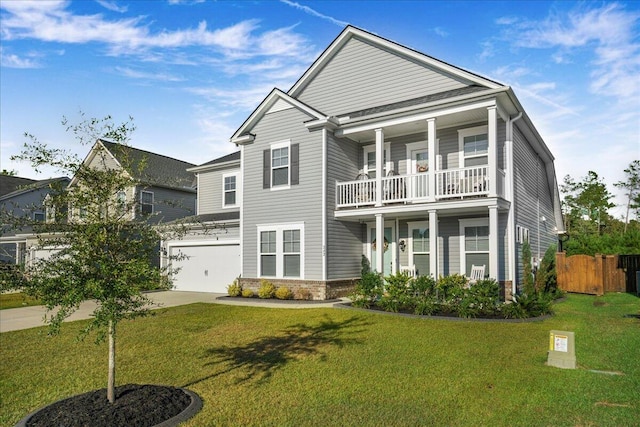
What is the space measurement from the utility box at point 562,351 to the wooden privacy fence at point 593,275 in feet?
42.3

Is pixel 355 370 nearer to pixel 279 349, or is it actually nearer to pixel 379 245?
pixel 279 349

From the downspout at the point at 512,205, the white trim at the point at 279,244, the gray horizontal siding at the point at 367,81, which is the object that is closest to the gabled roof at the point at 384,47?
the gray horizontal siding at the point at 367,81

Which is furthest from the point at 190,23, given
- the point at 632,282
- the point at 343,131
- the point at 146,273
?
the point at 632,282

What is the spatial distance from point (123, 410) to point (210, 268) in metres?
14.8

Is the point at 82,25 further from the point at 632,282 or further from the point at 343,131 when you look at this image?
the point at 632,282

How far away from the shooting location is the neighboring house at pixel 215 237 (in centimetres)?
1872

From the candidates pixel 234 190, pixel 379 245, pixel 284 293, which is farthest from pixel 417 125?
pixel 234 190

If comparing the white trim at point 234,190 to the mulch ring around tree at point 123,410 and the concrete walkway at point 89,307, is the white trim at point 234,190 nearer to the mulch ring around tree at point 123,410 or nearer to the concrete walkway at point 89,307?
the concrete walkway at point 89,307

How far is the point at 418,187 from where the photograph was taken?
13.9 meters

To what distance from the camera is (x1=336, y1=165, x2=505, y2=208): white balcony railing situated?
12.9m

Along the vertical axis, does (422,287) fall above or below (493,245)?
below

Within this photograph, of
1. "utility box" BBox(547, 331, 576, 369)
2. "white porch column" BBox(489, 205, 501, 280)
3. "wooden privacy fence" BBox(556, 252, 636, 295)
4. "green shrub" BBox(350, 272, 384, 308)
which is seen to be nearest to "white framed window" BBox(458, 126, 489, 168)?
"white porch column" BBox(489, 205, 501, 280)

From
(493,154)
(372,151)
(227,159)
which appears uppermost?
(227,159)

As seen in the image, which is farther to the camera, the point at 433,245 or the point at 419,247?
the point at 419,247
